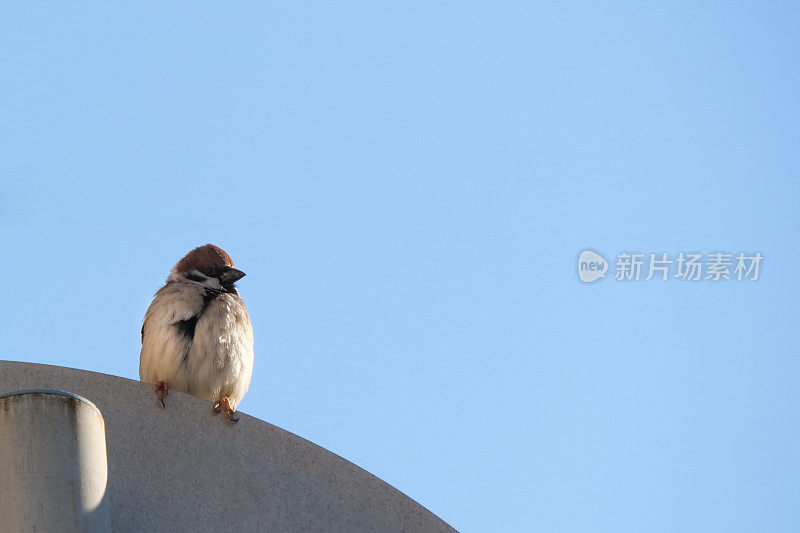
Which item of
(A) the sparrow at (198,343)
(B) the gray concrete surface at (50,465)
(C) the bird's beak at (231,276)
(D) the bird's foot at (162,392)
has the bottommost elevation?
(B) the gray concrete surface at (50,465)

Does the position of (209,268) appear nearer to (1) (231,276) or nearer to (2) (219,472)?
(1) (231,276)

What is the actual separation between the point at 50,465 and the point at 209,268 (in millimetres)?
2305

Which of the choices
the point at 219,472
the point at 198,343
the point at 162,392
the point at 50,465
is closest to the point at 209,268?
the point at 198,343

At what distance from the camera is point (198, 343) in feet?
16.1

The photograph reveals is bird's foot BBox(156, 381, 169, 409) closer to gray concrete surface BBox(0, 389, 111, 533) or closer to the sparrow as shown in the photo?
the sparrow

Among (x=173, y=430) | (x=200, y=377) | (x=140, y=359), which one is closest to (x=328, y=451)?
(x=173, y=430)

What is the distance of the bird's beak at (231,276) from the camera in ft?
17.8

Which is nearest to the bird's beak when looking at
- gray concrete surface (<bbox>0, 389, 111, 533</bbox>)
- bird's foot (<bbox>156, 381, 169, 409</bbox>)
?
bird's foot (<bbox>156, 381, 169, 409</bbox>)

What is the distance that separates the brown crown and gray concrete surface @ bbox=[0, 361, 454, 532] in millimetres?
1374

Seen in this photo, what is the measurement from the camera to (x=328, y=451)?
4152 millimetres

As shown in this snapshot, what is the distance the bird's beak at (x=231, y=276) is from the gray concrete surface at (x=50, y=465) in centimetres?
204

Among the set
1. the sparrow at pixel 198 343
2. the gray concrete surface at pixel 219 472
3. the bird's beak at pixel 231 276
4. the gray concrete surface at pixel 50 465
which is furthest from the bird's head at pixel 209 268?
the gray concrete surface at pixel 50 465

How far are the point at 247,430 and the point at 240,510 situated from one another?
14.2 inches

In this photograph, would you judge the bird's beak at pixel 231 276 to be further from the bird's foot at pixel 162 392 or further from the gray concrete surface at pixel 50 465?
the gray concrete surface at pixel 50 465
